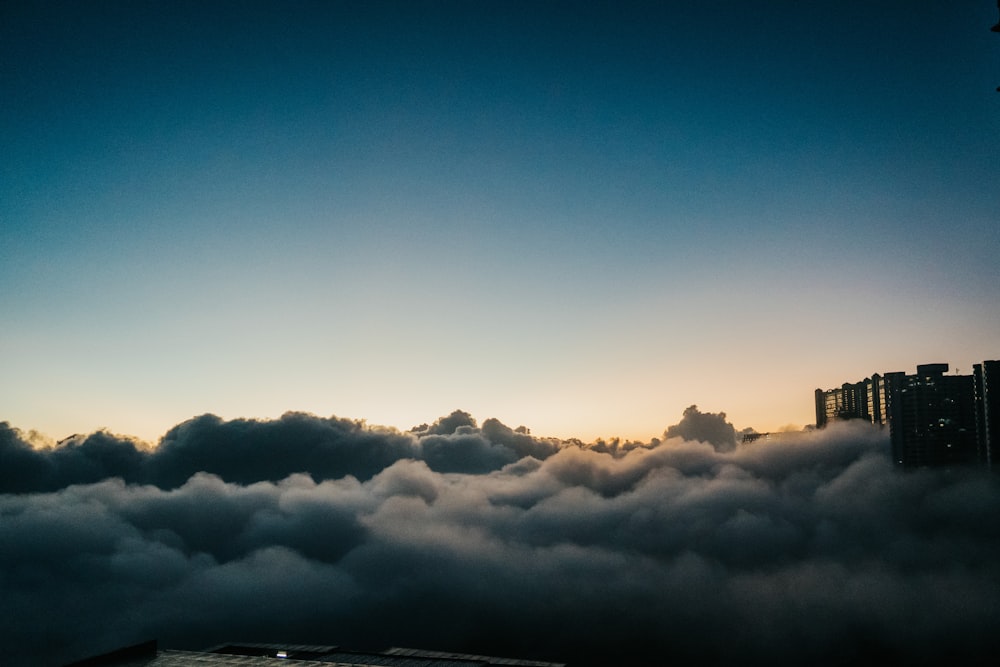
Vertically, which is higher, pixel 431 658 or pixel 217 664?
pixel 217 664

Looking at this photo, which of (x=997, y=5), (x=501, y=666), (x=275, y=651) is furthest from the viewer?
(x=275, y=651)

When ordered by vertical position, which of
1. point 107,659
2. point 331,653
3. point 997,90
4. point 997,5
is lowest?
point 331,653

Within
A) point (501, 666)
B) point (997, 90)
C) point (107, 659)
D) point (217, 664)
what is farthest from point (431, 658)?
point (997, 90)

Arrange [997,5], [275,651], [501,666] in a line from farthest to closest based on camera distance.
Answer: [275,651] → [501,666] → [997,5]

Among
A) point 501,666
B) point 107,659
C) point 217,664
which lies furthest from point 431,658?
point 107,659

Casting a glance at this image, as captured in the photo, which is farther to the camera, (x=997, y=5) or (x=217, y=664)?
(x=217, y=664)

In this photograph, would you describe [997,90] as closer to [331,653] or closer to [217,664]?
[217,664]

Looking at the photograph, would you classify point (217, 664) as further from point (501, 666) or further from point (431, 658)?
point (501, 666)
